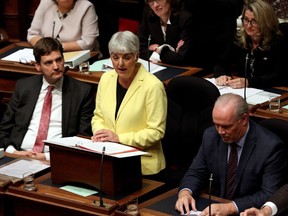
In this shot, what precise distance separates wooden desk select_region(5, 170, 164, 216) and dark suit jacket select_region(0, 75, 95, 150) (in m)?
0.83

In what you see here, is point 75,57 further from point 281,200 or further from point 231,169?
point 281,200

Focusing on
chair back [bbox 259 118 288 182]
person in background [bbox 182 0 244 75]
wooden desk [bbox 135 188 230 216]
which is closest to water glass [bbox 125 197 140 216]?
wooden desk [bbox 135 188 230 216]

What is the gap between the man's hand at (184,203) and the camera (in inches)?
155

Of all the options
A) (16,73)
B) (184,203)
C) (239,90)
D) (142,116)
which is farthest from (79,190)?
(16,73)

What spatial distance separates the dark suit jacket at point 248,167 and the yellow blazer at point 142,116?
0.51m

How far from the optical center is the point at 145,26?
21.2 feet

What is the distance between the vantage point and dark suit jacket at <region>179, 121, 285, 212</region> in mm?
3984

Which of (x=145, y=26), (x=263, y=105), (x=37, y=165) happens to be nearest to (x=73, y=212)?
(x=37, y=165)

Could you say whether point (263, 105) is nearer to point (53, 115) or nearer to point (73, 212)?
point (53, 115)

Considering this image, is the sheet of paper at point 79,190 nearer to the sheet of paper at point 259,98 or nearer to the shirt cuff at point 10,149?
the shirt cuff at point 10,149

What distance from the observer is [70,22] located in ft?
21.5

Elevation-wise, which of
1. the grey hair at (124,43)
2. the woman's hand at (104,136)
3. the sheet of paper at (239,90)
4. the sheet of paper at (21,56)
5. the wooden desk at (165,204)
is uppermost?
the grey hair at (124,43)

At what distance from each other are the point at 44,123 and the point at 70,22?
163 cm

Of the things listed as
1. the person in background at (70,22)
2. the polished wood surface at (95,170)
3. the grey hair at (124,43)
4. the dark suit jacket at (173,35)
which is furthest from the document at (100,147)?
the person in background at (70,22)
